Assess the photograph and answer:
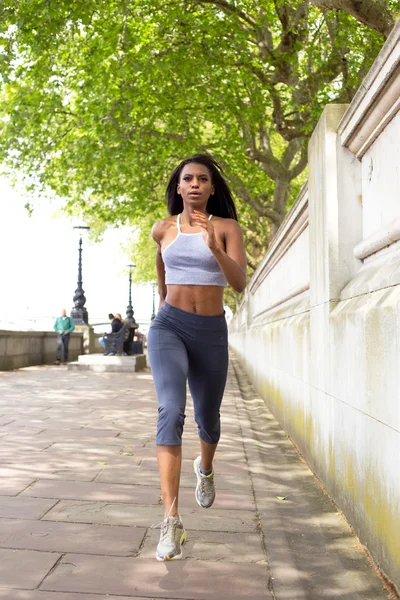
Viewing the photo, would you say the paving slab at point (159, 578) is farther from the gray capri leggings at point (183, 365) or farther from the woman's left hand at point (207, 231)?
the woman's left hand at point (207, 231)

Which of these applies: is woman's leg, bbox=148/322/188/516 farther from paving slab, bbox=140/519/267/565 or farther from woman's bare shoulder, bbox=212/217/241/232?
→ woman's bare shoulder, bbox=212/217/241/232

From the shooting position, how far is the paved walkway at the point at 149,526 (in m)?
3.02

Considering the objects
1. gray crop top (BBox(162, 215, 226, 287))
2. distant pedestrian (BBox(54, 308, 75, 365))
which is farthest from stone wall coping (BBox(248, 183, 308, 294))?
distant pedestrian (BBox(54, 308, 75, 365))

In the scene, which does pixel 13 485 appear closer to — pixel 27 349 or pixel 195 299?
pixel 195 299

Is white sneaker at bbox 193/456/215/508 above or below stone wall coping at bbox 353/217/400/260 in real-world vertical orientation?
below

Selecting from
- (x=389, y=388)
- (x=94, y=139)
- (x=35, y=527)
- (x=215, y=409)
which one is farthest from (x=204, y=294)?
(x=94, y=139)

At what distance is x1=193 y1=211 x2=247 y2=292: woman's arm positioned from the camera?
3.54 m

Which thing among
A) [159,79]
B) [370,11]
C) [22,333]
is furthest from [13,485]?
[22,333]

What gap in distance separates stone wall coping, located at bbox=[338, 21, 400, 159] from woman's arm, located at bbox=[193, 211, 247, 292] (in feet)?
3.10

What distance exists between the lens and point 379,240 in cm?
395

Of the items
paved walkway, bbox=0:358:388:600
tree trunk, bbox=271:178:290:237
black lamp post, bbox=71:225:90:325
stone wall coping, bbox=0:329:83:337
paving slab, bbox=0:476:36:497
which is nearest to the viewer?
paved walkway, bbox=0:358:388:600

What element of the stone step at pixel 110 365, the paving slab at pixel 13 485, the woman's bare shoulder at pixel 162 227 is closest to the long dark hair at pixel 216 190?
the woman's bare shoulder at pixel 162 227

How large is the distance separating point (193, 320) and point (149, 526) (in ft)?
3.64

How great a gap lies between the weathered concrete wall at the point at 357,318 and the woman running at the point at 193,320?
0.71 metres
